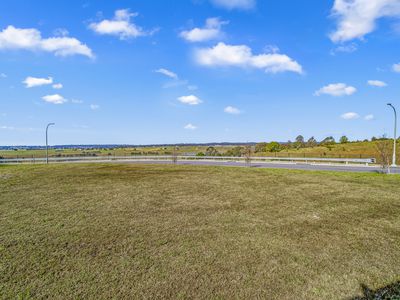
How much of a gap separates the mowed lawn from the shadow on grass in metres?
0.13

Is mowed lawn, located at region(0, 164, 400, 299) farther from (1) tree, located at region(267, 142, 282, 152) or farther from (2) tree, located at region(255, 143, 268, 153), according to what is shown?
(2) tree, located at region(255, 143, 268, 153)

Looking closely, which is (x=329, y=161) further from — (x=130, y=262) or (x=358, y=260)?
(x=130, y=262)

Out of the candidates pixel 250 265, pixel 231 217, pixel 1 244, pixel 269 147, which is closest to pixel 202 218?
pixel 231 217

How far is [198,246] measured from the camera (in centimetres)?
650

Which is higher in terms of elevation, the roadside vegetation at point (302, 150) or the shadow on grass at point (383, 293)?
the roadside vegetation at point (302, 150)

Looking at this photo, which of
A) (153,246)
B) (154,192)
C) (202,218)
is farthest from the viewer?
(154,192)

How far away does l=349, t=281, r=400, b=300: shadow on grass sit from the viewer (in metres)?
4.40

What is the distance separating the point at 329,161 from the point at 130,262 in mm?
32727

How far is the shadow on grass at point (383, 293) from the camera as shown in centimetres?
440

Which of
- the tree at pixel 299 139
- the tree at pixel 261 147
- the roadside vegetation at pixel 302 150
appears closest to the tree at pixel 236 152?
the roadside vegetation at pixel 302 150

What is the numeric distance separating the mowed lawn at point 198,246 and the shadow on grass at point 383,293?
0.44ft

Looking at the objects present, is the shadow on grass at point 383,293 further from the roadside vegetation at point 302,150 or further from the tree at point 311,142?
the tree at point 311,142

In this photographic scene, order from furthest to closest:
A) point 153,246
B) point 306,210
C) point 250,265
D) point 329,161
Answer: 1. point 329,161
2. point 306,210
3. point 153,246
4. point 250,265

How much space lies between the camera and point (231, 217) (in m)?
8.89
